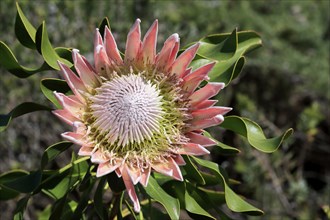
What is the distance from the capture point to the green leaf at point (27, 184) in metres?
1.91

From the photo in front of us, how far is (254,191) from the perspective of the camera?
3.81 m

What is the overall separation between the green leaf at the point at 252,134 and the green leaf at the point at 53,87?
548mm

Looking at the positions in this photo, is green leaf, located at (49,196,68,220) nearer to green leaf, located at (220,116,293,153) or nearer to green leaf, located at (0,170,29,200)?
green leaf, located at (0,170,29,200)

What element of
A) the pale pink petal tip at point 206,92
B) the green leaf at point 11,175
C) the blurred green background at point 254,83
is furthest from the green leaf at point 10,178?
the blurred green background at point 254,83

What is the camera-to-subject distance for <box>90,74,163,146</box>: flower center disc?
6.34ft

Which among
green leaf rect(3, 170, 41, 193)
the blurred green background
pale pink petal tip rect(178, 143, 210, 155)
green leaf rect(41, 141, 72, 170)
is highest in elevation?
green leaf rect(41, 141, 72, 170)

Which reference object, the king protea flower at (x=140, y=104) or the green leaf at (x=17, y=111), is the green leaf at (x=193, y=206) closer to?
the king protea flower at (x=140, y=104)

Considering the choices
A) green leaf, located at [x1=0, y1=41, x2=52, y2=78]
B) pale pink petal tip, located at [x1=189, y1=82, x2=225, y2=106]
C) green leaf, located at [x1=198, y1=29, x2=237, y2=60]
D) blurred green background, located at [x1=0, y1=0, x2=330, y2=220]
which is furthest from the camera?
blurred green background, located at [x1=0, y1=0, x2=330, y2=220]

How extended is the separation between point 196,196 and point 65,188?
1.52ft

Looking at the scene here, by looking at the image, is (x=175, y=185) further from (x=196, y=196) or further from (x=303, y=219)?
(x=303, y=219)

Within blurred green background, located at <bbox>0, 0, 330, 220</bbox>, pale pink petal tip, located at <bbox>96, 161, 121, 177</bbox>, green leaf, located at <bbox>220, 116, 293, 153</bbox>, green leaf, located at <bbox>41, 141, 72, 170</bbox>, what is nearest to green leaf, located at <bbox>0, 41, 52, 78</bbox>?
green leaf, located at <bbox>41, 141, 72, 170</bbox>

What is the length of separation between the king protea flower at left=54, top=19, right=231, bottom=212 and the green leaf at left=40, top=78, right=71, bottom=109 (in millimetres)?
74

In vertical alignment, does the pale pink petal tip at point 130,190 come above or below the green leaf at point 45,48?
below

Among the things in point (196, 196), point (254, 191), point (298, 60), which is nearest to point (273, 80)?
point (298, 60)
